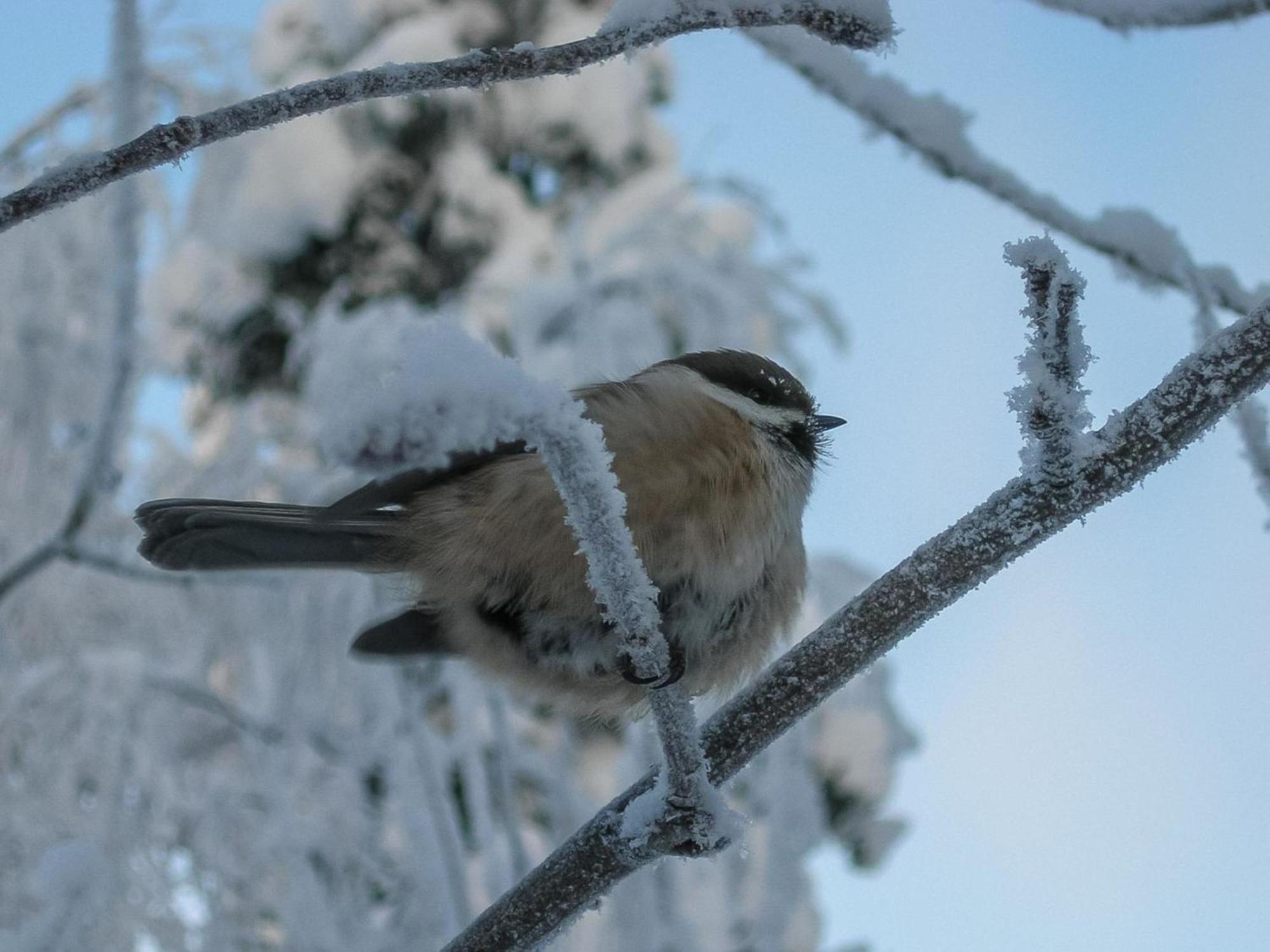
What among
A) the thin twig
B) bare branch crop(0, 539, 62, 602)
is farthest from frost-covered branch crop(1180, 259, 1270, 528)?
bare branch crop(0, 539, 62, 602)

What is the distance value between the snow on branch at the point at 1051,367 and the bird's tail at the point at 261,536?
43.1 inches

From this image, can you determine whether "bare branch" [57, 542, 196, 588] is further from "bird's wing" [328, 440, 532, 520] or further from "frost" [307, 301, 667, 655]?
"frost" [307, 301, 667, 655]

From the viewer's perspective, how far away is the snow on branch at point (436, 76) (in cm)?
95

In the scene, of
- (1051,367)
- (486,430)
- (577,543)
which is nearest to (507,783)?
(577,543)

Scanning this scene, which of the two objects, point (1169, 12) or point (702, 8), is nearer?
point (702, 8)

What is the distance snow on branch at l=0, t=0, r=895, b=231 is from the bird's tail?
79 cm

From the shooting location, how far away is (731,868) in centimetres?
335

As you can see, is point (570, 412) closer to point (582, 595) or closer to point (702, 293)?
point (582, 595)

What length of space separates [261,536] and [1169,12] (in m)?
1.48

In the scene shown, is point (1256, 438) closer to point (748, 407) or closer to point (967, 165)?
point (967, 165)

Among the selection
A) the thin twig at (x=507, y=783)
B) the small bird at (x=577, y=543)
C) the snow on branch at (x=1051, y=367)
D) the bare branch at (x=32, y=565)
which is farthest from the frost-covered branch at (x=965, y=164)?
the bare branch at (x=32, y=565)

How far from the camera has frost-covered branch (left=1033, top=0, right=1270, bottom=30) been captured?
138cm

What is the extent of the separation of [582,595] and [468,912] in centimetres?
139

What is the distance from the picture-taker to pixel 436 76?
100 centimetres
